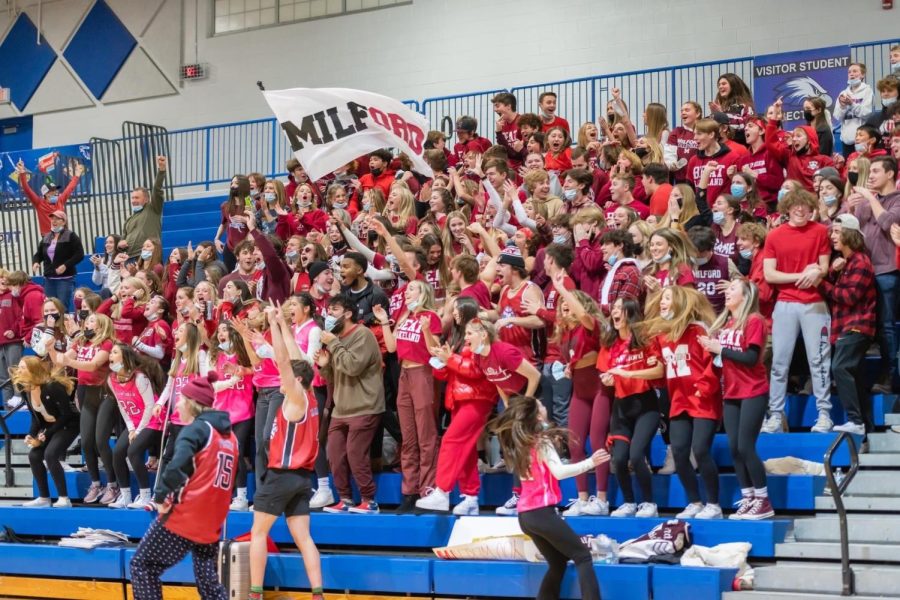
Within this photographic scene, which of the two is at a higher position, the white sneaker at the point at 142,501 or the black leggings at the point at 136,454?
the black leggings at the point at 136,454

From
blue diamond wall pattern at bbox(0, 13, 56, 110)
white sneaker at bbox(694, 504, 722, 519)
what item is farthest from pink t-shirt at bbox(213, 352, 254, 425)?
blue diamond wall pattern at bbox(0, 13, 56, 110)

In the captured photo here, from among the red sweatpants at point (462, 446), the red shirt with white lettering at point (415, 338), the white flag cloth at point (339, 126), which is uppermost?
the white flag cloth at point (339, 126)

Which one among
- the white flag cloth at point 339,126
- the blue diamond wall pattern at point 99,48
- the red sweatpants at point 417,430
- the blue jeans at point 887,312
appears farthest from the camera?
the blue diamond wall pattern at point 99,48

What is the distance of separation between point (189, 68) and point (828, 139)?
13.2 metres

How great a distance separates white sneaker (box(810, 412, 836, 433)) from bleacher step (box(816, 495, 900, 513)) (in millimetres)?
608

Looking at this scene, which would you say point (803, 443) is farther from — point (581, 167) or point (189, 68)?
point (189, 68)

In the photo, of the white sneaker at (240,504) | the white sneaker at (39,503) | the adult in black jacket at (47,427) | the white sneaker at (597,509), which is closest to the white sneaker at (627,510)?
the white sneaker at (597,509)

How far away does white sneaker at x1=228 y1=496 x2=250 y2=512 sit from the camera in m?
11.3

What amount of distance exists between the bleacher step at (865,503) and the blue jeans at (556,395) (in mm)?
2035

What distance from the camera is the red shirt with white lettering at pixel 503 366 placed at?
9547 millimetres

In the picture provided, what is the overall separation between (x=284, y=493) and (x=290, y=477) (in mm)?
125

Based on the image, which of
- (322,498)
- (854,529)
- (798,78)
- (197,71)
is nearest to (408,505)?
(322,498)

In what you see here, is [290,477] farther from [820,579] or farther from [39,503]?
[39,503]

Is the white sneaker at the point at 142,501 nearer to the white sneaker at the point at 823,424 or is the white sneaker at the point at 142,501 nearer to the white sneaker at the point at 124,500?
the white sneaker at the point at 124,500
